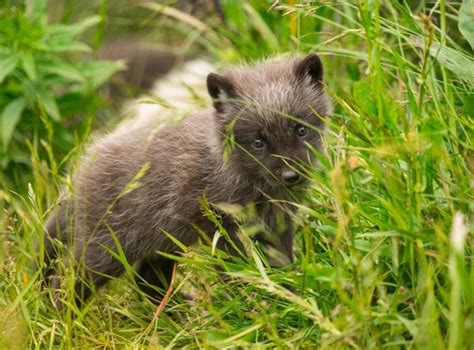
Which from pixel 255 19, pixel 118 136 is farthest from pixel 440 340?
pixel 255 19

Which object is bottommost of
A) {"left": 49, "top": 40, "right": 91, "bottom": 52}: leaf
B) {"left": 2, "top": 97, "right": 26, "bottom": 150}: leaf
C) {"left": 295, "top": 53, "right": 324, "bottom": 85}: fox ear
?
{"left": 2, "top": 97, "right": 26, "bottom": 150}: leaf

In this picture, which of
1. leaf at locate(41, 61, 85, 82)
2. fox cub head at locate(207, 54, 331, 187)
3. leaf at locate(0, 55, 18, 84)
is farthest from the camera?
leaf at locate(41, 61, 85, 82)

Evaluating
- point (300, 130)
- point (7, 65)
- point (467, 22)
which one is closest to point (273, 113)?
point (300, 130)

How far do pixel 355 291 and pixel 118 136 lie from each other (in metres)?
2.42

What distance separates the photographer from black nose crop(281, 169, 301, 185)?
450 centimetres

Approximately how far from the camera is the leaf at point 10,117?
6.23 metres

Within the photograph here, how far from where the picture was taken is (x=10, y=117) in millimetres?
6352

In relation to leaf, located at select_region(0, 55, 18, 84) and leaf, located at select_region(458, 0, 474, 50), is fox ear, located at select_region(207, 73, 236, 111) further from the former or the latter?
leaf, located at select_region(0, 55, 18, 84)

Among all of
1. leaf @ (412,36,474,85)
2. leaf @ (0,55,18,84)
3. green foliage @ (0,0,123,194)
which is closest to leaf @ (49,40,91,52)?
green foliage @ (0,0,123,194)

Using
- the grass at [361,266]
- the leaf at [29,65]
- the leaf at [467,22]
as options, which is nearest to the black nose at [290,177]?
the grass at [361,266]

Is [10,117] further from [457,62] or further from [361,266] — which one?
[361,266]

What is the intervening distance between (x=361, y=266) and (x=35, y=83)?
136 inches

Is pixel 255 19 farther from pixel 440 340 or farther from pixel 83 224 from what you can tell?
pixel 440 340

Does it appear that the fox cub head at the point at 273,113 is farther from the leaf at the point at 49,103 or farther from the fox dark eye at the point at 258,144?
→ the leaf at the point at 49,103
